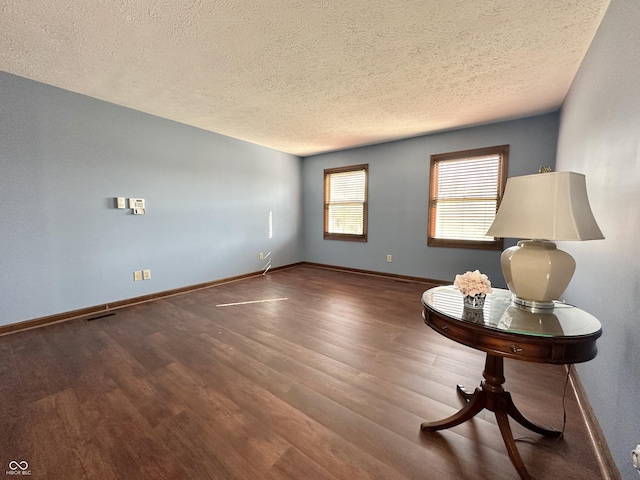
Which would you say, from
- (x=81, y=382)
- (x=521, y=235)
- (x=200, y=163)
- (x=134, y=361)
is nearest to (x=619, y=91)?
(x=521, y=235)

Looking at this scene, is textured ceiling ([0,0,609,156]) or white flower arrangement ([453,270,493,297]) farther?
textured ceiling ([0,0,609,156])

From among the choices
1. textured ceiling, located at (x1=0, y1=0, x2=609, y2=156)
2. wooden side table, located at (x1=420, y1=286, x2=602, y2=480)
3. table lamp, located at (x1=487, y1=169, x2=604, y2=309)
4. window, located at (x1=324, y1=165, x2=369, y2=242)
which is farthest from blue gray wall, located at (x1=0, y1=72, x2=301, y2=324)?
table lamp, located at (x1=487, y1=169, x2=604, y2=309)

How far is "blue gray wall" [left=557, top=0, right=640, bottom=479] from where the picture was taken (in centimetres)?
105

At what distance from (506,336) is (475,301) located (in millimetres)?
245

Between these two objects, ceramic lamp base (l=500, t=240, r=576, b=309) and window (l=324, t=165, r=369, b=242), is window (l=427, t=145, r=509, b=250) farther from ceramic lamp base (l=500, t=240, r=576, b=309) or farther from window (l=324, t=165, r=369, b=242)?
ceramic lamp base (l=500, t=240, r=576, b=309)

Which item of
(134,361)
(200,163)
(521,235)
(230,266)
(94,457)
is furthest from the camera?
(230,266)

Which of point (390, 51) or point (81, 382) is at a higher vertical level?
point (390, 51)

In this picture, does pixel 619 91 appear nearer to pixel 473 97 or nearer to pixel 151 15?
pixel 473 97

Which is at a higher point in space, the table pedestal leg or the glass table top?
the glass table top

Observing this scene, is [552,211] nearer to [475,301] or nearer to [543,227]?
[543,227]

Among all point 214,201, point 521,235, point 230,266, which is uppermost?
point 214,201

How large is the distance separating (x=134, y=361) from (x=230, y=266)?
2.51 metres

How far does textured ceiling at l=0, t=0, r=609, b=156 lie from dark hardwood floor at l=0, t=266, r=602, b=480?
8.24ft

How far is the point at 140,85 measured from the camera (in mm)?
2594
